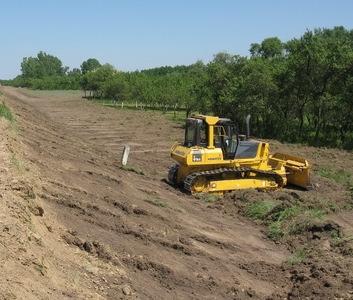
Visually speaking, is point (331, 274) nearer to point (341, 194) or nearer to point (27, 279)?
point (27, 279)

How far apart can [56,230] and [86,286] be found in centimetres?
209

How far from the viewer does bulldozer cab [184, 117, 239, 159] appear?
16.2 metres

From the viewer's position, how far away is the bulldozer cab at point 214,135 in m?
16.2

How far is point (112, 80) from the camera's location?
84125mm

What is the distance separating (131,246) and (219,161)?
23.1ft

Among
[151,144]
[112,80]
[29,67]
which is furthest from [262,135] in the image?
[29,67]

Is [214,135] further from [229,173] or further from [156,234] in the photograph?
[156,234]

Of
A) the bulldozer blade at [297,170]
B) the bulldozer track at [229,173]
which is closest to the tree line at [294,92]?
the bulldozer blade at [297,170]

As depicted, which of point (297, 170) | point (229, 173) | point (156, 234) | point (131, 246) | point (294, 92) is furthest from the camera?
point (294, 92)

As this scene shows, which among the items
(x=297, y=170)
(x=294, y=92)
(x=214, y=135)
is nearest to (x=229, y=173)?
(x=214, y=135)

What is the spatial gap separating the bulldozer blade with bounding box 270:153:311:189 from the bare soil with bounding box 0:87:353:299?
2.66 metres

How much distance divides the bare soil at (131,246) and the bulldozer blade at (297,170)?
266 cm

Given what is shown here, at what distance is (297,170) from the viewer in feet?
57.9

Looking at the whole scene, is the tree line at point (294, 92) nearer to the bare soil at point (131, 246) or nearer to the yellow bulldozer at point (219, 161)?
the yellow bulldozer at point (219, 161)
